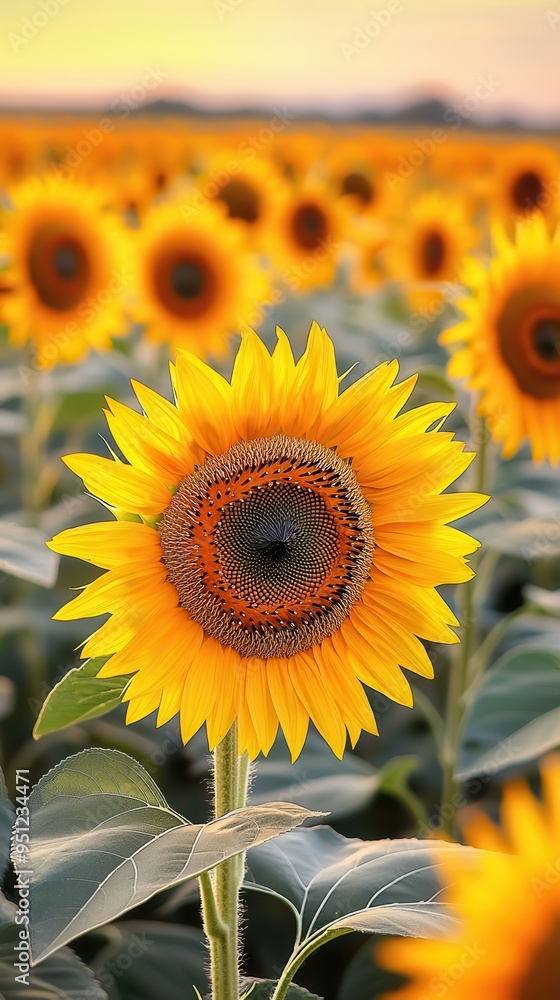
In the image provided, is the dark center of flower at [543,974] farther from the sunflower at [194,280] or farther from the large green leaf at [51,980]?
the sunflower at [194,280]

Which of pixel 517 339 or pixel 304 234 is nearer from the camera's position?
pixel 517 339

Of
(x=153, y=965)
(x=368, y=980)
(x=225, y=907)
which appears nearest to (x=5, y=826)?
(x=225, y=907)

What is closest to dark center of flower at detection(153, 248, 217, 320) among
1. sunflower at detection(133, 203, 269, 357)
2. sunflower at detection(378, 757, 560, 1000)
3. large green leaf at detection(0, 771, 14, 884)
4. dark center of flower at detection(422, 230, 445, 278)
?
sunflower at detection(133, 203, 269, 357)

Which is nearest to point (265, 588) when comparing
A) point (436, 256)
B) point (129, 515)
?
point (129, 515)

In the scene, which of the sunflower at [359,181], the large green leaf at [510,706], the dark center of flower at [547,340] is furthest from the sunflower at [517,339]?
the sunflower at [359,181]

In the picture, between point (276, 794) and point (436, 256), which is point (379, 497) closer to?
point (276, 794)

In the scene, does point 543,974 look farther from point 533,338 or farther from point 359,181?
point 359,181

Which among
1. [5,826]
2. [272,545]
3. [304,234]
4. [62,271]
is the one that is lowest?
[5,826]
